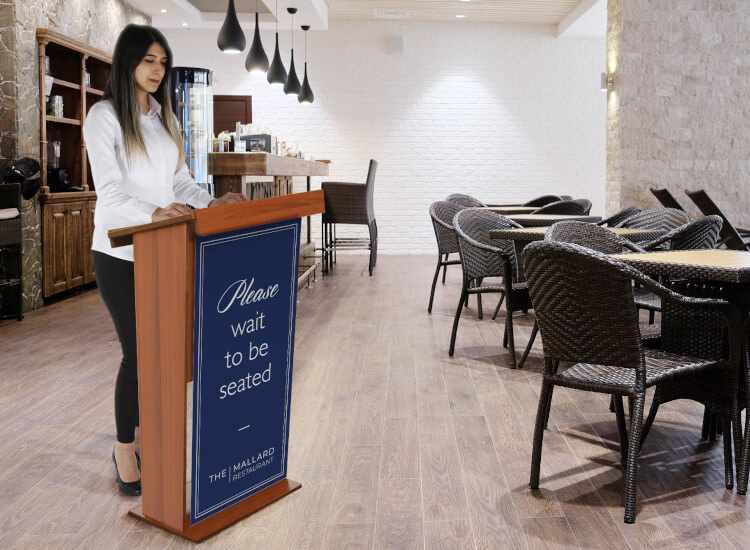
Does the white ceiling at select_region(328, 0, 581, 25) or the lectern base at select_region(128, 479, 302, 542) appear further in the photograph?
the white ceiling at select_region(328, 0, 581, 25)

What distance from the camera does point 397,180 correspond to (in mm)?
11805

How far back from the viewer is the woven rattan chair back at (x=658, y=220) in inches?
206

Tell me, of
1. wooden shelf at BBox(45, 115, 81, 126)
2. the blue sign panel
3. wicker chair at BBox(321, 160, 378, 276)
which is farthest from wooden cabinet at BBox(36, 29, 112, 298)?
the blue sign panel

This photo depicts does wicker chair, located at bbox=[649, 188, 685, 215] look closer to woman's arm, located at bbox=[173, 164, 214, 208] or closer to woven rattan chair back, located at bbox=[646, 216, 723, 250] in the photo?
woven rattan chair back, located at bbox=[646, 216, 723, 250]

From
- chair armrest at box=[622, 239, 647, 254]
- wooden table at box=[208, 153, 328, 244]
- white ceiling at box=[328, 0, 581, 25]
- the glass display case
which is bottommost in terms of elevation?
chair armrest at box=[622, 239, 647, 254]

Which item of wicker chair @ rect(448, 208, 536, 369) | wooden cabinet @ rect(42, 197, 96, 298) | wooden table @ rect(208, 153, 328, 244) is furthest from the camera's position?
wooden cabinet @ rect(42, 197, 96, 298)

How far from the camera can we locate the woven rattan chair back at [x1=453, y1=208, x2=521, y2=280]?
15.0ft

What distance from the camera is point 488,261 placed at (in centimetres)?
472

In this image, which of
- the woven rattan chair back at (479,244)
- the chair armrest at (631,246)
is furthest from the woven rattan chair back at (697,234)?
the woven rattan chair back at (479,244)

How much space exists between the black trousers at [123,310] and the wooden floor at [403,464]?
0.33 meters

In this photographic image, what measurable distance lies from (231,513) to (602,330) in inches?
50.0

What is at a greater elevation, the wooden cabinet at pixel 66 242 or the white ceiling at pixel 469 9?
the white ceiling at pixel 469 9

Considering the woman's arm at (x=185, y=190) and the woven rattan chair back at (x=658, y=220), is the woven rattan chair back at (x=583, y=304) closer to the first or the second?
the woman's arm at (x=185, y=190)

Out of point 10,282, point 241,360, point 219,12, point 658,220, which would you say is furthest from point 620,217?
point 219,12
